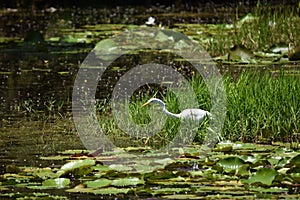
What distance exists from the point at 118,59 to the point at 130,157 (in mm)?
5952

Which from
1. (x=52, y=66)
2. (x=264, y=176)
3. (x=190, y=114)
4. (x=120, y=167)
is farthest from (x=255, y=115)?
(x=52, y=66)

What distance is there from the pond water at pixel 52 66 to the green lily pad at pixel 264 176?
104cm

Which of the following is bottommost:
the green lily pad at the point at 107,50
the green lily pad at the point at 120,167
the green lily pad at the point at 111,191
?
the green lily pad at the point at 111,191

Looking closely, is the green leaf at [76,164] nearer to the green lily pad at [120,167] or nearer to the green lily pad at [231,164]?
the green lily pad at [120,167]

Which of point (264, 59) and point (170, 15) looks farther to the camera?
point (170, 15)

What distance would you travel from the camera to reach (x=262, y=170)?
15.5ft

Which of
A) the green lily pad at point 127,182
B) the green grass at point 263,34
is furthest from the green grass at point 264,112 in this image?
the green grass at point 263,34

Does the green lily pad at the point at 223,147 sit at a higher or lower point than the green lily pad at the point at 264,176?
higher

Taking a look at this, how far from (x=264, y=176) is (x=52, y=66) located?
6603 mm

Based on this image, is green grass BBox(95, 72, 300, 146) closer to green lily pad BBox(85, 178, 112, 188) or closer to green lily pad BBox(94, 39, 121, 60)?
green lily pad BBox(85, 178, 112, 188)

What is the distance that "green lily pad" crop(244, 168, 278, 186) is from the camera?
15.4ft

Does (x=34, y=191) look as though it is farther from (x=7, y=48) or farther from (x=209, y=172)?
(x=7, y=48)

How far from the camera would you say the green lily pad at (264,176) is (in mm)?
4681

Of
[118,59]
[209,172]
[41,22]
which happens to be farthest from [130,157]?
[41,22]
